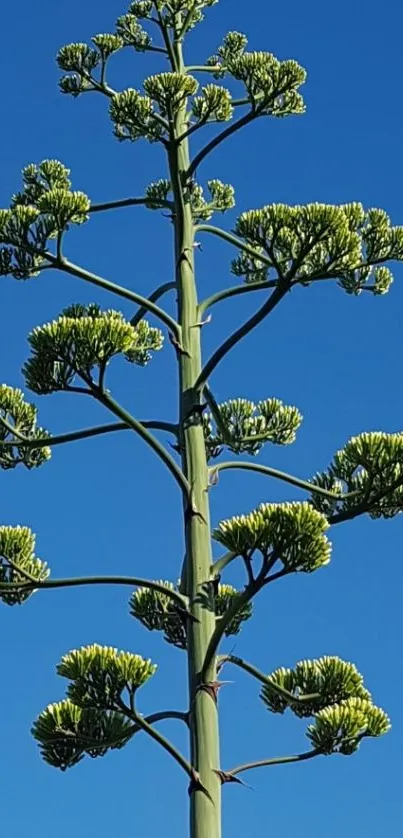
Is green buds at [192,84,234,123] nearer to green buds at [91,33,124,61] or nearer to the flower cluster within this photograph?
green buds at [91,33,124,61]

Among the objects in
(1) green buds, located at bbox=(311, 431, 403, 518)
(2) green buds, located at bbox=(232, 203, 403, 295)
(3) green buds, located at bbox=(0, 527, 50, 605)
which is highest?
(2) green buds, located at bbox=(232, 203, 403, 295)

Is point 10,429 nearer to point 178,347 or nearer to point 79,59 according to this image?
point 178,347

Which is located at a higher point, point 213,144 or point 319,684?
point 213,144

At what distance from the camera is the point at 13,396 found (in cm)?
569

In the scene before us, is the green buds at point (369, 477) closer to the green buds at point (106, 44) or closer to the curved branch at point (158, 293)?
the curved branch at point (158, 293)

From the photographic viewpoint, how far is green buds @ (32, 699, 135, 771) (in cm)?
475

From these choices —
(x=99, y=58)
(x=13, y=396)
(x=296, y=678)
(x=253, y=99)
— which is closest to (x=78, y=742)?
(x=296, y=678)

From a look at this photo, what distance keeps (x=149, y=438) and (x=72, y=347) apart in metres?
0.54

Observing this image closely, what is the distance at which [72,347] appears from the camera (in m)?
4.92

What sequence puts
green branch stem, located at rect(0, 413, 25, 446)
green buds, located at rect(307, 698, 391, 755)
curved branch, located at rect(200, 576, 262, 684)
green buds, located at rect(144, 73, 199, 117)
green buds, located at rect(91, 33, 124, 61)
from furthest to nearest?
green buds, located at rect(91, 33, 124, 61) → green buds, located at rect(144, 73, 199, 117) → green branch stem, located at rect(0, 413, 25, 446) → green buds, located at rect(307, 698, 391, 755) → curved branch, located at rect(200, 576, 262, 684)

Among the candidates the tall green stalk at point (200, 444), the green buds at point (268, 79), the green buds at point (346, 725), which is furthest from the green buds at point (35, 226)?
the green buds at point (346, 725)

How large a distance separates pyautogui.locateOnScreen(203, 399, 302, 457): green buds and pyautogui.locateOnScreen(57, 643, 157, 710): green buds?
175 cm

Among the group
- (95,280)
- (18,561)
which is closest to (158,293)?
(95,280)

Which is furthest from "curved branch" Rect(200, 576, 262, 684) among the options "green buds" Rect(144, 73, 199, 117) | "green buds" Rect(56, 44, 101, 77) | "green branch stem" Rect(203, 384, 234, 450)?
"green buds" Rect(56, 44, 101, 77)
